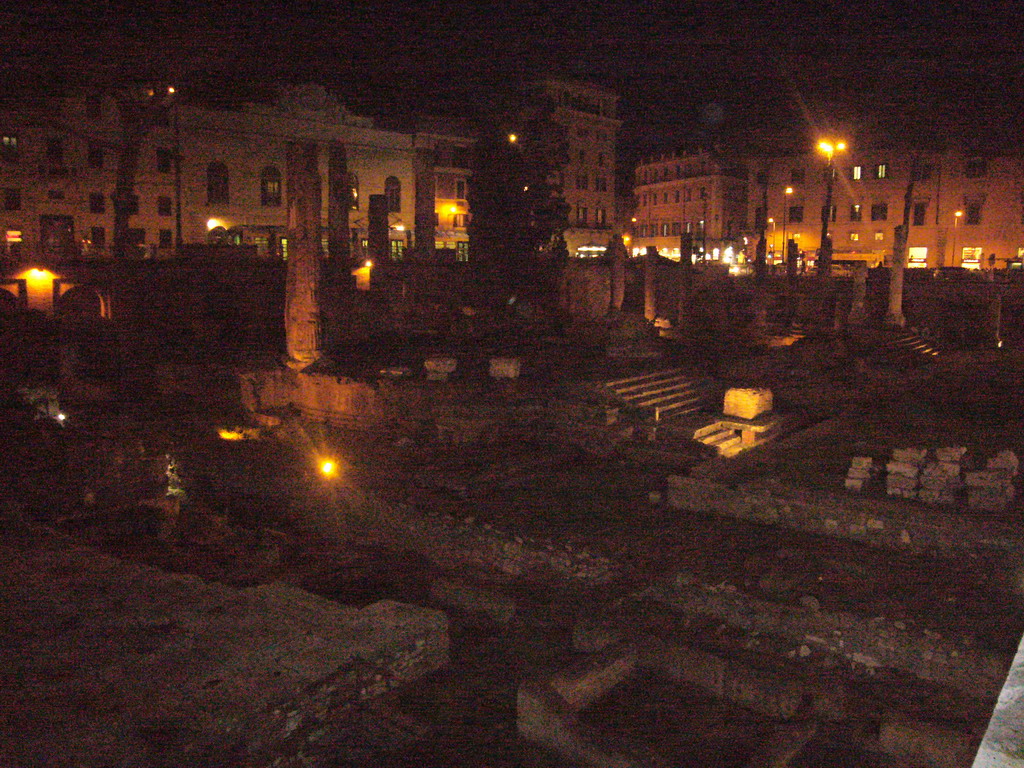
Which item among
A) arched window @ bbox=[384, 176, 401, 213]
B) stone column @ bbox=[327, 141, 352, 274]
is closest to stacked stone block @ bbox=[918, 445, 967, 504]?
stone column @ bbox=[327, 141, 352, 274]

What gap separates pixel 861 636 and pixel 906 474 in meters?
3.57

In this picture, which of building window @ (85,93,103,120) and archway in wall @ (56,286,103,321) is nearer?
archway in wall @ (56,286,103,321)

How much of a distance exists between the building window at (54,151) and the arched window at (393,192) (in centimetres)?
1609

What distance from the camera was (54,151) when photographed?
3388 centimetres

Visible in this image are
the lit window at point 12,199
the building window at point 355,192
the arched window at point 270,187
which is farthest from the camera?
the building window at point 355,192

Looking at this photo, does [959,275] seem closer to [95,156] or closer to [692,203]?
[692,203]

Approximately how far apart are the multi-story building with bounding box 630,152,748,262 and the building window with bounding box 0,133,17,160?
39.8m

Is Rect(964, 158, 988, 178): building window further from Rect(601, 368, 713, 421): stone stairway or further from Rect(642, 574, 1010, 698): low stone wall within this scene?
Rect(642, 574, 1010, 698): low stone wall

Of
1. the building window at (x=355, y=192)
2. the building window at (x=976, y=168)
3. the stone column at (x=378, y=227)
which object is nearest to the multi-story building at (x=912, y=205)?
the building window at (x=976, y=168)

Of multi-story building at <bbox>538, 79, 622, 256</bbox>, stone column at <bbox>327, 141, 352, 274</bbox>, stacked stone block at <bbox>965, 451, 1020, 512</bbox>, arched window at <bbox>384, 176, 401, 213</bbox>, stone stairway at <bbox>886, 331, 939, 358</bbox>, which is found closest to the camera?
stacked stone block at <bbox>965, 451, 1020, 512</bbox>

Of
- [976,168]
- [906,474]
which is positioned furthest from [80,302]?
[976,168]

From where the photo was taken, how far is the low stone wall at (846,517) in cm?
975

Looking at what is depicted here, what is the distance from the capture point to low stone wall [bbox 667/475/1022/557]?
9.75 meters

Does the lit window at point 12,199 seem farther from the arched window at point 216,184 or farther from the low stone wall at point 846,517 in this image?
the low stone wall at point 846,517
